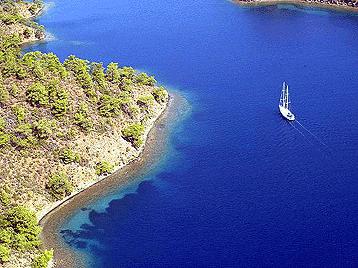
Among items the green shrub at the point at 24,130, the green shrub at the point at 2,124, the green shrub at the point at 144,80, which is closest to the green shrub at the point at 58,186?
the green shrub at the point at 24,130

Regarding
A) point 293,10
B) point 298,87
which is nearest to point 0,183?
point 298,87

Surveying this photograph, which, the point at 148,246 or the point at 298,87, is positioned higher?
the point at 298,87

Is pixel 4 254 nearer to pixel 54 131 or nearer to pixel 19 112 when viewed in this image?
pixel 54 131

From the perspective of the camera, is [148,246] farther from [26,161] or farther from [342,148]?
[342,148]

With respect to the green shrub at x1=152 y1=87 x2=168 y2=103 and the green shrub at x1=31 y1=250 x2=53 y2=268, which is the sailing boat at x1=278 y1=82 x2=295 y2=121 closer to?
the green shrub at x1=152 y1=87 x2=168 y2=103

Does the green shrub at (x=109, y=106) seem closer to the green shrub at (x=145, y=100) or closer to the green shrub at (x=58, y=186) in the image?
the green shrub at (x=145, y=100)

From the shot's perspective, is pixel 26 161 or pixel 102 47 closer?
pixel 26 161
